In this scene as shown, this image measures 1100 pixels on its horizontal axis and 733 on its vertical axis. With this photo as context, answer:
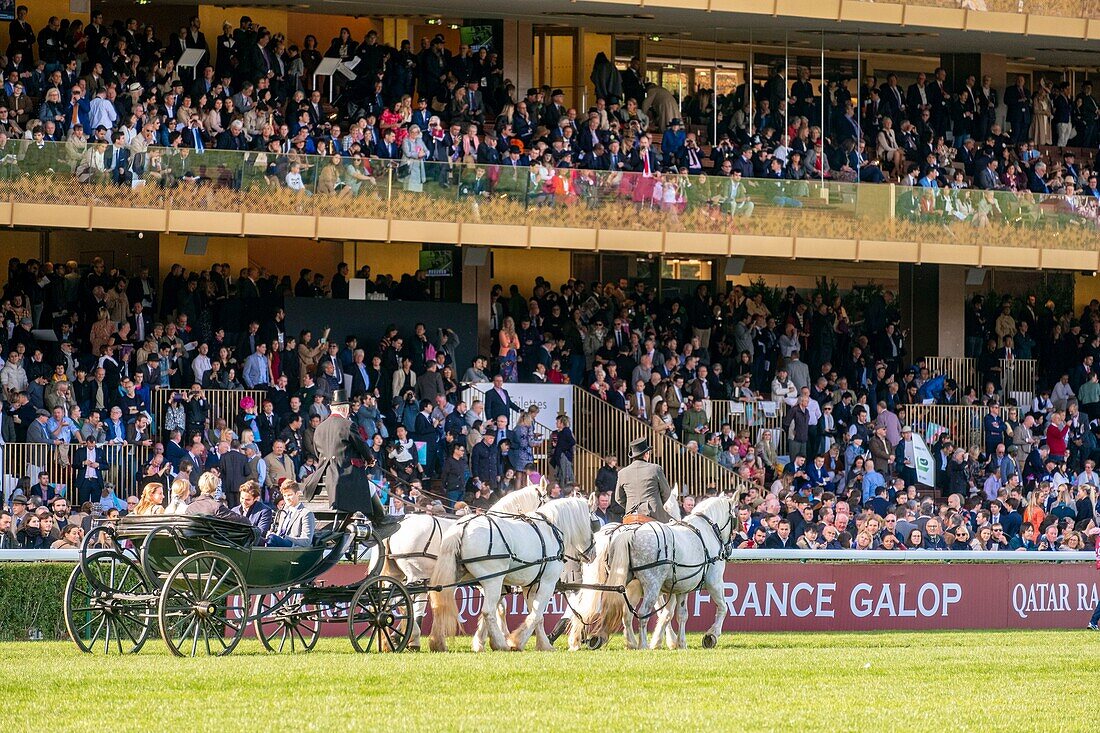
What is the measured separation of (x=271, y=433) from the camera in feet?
89.3

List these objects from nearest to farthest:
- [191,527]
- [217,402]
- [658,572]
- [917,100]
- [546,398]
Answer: [191,527], [658,572], [217,402], [546,398], [917,100]

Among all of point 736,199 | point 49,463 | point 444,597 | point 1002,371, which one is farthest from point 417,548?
point 1002,371

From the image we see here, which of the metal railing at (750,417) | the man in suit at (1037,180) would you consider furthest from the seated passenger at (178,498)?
the man in suit at (1037,180)

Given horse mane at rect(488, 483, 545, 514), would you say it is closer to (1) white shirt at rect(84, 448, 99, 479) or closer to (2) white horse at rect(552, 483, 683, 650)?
(2) white horse at rect(552, 483, 683, 650)

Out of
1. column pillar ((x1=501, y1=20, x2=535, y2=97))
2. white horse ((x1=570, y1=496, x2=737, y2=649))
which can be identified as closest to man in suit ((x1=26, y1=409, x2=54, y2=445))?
white horse ((x1=570, y1=496, x2=737, y2=649))

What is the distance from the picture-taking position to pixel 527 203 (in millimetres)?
32094

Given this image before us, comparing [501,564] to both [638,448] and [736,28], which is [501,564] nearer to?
[638,448]

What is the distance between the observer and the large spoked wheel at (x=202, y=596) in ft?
52.7

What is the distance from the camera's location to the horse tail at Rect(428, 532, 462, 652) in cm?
1791

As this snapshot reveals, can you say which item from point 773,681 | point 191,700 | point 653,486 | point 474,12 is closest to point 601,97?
point 474,12

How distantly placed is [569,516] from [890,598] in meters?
7.83

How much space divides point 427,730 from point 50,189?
18.5 metres

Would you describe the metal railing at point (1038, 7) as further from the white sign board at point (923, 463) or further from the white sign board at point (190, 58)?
the white sign board at point (190, 58)

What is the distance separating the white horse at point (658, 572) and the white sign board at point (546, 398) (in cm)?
1095
